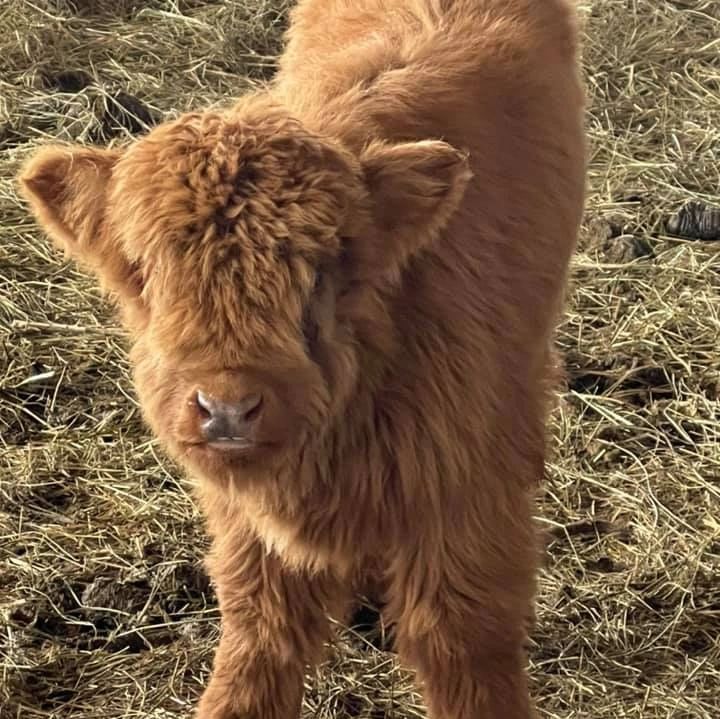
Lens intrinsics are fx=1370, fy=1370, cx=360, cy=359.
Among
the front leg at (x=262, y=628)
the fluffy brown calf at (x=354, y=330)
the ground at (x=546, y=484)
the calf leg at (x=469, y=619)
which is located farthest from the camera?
the ground at (x=546, y=484)

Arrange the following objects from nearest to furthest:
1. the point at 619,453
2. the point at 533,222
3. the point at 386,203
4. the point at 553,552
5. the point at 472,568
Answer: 1. the point at 386,203
2. the point at 472,568
3. the point at 533,222
4. the point at 553,552
5. the point at 619,453

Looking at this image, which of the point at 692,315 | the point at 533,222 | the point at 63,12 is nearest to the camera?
the point at 533,222

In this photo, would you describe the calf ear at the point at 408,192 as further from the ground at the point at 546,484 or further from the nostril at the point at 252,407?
the ground at the point at 546,484

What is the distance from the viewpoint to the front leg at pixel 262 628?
3.33m

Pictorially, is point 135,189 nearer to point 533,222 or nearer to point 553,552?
point 533,222

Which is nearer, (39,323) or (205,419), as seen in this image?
(205,419)

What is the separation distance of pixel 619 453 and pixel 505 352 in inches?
65.0

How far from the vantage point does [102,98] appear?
22.8 ft

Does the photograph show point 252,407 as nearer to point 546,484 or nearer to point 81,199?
point 81,199

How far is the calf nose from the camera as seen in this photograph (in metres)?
2.63

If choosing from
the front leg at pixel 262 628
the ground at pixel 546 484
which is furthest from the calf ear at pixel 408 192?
the ground at pixel 546 484

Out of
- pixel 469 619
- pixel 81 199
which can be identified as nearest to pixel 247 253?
pixel 81 199

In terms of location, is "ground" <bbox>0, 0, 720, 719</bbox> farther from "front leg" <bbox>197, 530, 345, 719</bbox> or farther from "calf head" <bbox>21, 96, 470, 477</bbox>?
"calf head" <bbox>21, 96, 470, 477</bbox>

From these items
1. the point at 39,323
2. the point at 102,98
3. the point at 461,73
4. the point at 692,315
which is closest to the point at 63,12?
the point at 102,98
